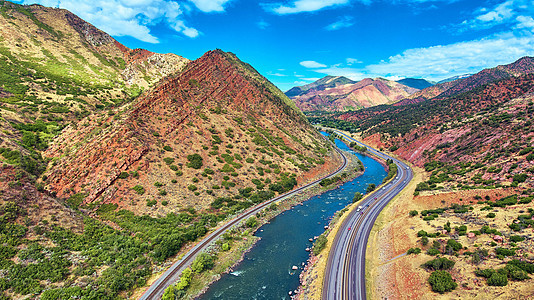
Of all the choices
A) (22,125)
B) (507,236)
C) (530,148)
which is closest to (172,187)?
(22,125)

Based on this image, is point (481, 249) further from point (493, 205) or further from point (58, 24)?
point (58, 24)

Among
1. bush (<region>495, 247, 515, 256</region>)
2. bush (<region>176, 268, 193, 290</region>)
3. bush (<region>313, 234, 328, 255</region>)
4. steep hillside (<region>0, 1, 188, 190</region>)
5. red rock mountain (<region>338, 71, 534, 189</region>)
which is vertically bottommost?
bush (<region>313, 234, 328, 255</region>)

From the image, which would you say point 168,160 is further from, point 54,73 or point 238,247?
point 54,73

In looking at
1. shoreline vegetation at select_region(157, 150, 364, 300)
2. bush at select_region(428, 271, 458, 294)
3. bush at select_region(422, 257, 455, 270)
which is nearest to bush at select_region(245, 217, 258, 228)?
shoreline vegetation at select_region(157, 150, 364, 300)

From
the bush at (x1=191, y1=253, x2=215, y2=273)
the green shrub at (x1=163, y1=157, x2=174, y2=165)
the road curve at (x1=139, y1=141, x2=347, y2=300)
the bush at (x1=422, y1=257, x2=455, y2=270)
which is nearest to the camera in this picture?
the bush at (x1=422, y1=257, x2=455, y2=270)

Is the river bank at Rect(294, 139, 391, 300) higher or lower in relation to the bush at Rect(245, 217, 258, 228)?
lower

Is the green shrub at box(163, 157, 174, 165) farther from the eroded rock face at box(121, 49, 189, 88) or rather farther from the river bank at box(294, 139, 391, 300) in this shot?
the eroded rock face at box(121, 49, 189, 88)

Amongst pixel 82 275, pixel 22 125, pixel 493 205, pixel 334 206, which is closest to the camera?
pixel 82 275

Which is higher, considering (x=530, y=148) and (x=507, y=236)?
(x=530, y=148)
